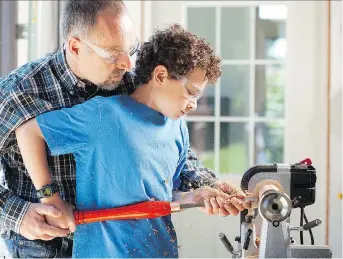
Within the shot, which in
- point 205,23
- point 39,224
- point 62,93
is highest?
point 205,23

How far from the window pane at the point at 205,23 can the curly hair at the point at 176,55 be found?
124 cm

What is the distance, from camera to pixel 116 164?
1344mm

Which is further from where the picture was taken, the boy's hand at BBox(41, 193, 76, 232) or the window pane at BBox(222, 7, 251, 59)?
the window pane at BBox(222, 7, 251, 59)

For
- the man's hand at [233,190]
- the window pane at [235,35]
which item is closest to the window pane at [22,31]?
the window pane at [235,35]

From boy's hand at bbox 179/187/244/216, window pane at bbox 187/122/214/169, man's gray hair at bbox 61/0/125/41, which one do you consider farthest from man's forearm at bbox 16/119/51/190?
window pane at bbox 187/122/214/169

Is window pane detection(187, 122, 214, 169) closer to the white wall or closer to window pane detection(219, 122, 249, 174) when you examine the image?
window pane detection(219, 122, 249, 174)

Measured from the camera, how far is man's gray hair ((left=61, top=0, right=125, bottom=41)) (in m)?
1.35

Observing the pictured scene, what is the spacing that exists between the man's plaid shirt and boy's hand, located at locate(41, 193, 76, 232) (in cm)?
5

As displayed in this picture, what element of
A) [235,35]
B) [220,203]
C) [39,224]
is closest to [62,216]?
[39,224]

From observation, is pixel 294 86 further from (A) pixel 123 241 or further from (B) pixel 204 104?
(A) pixel 123 241

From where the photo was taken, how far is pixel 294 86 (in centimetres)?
256

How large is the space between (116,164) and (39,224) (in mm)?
183

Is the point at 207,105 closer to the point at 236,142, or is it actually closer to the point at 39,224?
the point at 236,142

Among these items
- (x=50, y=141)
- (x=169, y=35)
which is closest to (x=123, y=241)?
(x=50, y=141)
